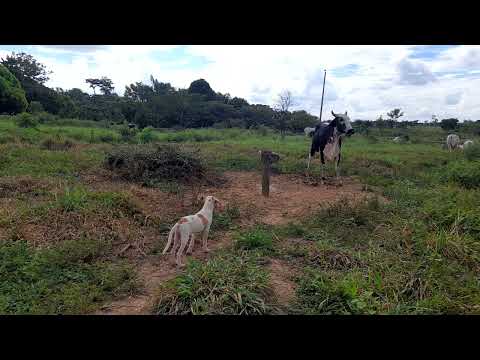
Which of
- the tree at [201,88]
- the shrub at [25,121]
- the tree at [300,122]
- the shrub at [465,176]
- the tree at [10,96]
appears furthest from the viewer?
the tree at [201,88]

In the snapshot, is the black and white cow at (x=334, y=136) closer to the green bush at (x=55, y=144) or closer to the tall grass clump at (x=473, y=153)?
the tall grass clump at (x=473, y=153)

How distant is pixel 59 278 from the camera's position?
368 centimetres

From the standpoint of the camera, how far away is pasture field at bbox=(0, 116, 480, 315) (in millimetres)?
3131

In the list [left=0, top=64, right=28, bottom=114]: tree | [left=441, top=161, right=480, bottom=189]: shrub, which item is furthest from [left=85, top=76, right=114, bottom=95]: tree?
[left=441, top=161, right=480, bottom=189]: shrub

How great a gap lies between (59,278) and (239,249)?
2.08 metres

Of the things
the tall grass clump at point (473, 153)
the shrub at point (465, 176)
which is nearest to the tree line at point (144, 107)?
the tall grass clump at point (473, 153)

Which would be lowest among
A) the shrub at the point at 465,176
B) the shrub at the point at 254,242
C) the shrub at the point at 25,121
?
the shrub at the point at 254,242

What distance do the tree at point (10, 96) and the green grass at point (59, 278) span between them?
21.0 metres

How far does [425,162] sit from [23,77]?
Result: 3203 cm

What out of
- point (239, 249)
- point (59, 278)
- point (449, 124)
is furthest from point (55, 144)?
point (449, 124)

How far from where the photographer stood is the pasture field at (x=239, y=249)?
313 cm

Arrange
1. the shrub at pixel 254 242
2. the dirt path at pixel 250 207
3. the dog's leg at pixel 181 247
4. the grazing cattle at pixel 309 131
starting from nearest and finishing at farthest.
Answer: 1. the dirt path at pixel 250 207
2. the dog's leg at pixel 181 247
3. the shrub at pixel 254 242
4. the grazing cattle at pixel 309 131

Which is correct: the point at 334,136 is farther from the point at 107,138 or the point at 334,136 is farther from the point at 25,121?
the point at 25,121

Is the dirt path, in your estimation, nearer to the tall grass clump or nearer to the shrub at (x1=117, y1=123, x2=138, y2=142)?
the tall grass clump
